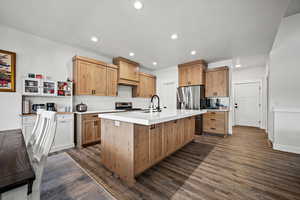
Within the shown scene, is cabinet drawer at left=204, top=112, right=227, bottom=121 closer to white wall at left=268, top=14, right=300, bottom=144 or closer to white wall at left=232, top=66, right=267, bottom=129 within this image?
white wall at left=268, top=14, right=300, bottom=144

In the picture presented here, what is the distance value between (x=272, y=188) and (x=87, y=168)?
9.04 feet

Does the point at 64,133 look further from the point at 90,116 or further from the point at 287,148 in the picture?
the point at 287,148

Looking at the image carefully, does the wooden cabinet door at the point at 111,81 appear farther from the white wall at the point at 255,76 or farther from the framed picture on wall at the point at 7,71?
the white wall at the point at 255,76

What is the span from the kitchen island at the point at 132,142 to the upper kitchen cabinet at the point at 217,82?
9.70 ft

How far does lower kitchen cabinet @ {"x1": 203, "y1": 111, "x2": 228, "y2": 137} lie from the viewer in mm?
3781

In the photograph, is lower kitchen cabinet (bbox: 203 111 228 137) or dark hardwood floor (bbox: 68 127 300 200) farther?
lower kitchen cabinet (bbox: 203 111 228 137)

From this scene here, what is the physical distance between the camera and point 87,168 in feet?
6.57

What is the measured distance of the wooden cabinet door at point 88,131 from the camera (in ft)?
9.53

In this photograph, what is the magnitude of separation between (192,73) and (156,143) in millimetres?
3401

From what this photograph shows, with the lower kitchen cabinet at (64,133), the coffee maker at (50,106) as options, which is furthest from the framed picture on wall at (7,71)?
the lower kitchen cabinet at (64,133)

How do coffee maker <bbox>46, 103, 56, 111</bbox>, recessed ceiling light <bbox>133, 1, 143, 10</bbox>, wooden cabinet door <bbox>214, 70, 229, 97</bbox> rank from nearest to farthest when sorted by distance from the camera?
recessed ceiling light <bbox>133, 1, 143, 10</bbox>, coffee maker <bbox>46, 103, 56, 111</bbox>, wooden cabinet door <bbox>214, 70, 229, 97</bbox>

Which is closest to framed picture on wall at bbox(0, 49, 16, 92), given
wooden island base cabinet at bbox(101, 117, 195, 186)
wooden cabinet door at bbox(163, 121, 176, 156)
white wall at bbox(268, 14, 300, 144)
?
wooden island base cabinet at bbox(101, 117, 195, 186)

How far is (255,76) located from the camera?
5238mm

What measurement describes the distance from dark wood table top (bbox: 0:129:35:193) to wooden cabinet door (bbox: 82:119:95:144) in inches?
78.7
